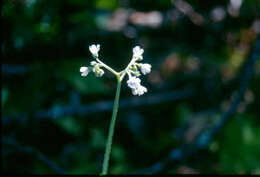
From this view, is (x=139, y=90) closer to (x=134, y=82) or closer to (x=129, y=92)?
(x=134, y=82)

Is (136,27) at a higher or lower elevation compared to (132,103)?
higher

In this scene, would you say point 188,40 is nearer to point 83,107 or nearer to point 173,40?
point 173,40

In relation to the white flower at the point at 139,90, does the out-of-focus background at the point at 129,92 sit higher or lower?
higher

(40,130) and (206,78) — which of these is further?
(206,78)

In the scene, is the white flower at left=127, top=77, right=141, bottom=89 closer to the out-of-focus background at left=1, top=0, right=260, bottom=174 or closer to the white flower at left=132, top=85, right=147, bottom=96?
the white flower at left=132, top=85, right=147, bottom=96

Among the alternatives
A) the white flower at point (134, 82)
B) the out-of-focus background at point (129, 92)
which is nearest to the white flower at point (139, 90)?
the white flower at point (134, 82)

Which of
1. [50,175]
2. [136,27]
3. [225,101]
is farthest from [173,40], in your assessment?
[50,175]

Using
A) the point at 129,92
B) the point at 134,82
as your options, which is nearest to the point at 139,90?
the point at 134,82

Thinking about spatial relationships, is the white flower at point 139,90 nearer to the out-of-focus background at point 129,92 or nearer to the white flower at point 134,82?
the white flower at point 134,82
